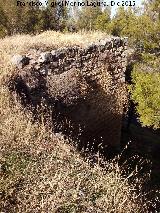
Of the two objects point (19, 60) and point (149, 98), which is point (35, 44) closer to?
point (19, 60)

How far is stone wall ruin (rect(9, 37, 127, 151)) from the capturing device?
9641 millimetres

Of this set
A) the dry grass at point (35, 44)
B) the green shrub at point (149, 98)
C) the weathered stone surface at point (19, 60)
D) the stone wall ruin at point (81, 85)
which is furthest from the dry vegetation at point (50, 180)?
the green shrub at point (149, 98)

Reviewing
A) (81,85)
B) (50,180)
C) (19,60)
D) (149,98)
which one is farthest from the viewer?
(149,98)

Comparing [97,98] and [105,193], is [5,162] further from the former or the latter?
[97,98]

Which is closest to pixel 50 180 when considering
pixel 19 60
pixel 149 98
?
pixel 19 60

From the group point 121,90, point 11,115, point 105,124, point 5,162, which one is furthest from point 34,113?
point 121,90

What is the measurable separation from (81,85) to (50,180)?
7.18 m

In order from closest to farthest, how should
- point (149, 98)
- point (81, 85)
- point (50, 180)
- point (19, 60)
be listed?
point (50, 180) → point (19, 60) → point (81, 85) → point (149, 98)

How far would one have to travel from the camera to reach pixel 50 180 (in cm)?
428

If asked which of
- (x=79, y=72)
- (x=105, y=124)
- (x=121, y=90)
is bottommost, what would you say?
(x=105, y=124)

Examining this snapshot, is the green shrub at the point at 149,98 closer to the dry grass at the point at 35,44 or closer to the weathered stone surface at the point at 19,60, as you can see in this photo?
the dry grass at the point at 35,44

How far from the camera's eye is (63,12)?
25.7 meters

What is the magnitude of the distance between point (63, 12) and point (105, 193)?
22586mm

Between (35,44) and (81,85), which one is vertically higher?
(35,44)
